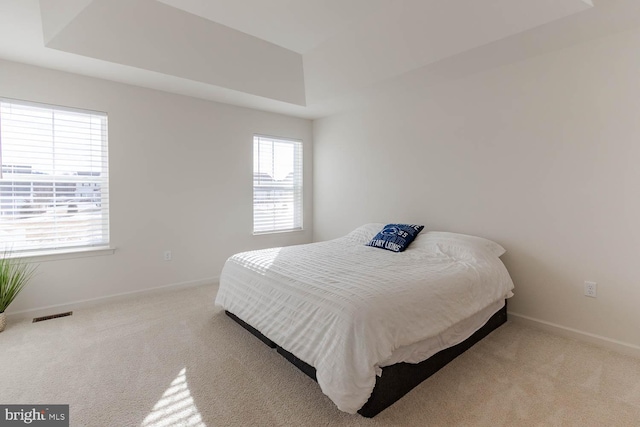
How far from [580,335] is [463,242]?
116cm

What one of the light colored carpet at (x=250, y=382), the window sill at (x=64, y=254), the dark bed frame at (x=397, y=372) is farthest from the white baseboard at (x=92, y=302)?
the dark bed frame at (x=397, y=372)

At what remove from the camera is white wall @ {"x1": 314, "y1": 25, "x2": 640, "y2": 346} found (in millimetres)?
2398

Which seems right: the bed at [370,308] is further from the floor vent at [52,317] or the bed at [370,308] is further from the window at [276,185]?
the window at [276,185]

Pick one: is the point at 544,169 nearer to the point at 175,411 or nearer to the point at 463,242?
the point at 463,242

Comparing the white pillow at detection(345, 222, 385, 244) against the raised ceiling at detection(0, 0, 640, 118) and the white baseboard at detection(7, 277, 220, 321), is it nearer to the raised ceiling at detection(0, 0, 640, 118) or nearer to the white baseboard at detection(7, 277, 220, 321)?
the raised ceiling at detection(0, 0, 640, 118)

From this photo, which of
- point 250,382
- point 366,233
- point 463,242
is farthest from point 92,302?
point 463,242

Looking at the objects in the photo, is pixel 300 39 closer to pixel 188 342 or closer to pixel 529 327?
pixel 188 342

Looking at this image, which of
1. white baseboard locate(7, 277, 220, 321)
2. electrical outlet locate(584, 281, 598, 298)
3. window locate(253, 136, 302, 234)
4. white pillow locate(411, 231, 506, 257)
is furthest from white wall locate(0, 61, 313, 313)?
electrical outlet locate(584, 281, 598, 298)

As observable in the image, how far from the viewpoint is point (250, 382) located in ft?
6.50

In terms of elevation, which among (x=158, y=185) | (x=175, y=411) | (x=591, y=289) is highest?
(x=158, y=185)

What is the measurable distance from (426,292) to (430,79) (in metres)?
2.30

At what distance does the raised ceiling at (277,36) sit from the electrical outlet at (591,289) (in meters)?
1.95

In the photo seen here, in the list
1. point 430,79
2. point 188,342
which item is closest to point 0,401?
point 188,342

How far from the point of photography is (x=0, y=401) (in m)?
1.78
